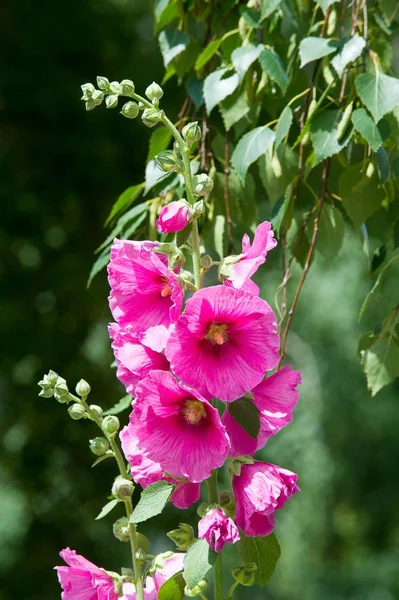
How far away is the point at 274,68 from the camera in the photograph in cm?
93

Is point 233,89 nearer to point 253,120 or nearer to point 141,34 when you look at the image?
point 253,120

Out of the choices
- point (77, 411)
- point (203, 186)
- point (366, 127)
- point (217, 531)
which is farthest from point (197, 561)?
point (366, 127)

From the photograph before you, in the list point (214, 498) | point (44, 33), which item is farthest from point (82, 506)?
point (214, 498)

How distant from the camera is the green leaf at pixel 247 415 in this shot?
0.60 meters

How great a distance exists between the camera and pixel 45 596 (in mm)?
2855

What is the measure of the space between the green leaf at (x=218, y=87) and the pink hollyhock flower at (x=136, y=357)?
1.26 feet

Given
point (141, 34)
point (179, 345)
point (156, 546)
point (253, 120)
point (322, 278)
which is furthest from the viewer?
point (322, 278)

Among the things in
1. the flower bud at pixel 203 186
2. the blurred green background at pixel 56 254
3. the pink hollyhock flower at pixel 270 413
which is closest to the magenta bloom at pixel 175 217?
the flower bud at pixel 203 186

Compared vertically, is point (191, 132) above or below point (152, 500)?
above

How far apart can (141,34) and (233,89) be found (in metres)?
2.13

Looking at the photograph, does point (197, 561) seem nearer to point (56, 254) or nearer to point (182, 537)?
point (182, 537)

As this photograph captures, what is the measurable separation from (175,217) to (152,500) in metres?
0.18

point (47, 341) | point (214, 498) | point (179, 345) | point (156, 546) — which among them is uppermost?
point (179, 345)

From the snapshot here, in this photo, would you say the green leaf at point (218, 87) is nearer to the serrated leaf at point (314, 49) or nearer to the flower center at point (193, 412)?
the serrated leaf at point (314, 49)
